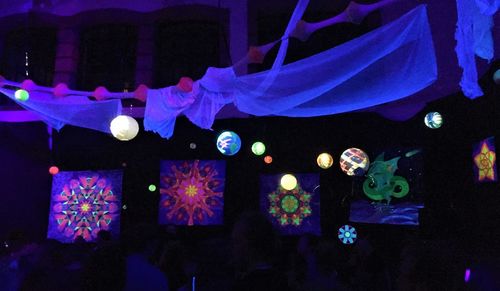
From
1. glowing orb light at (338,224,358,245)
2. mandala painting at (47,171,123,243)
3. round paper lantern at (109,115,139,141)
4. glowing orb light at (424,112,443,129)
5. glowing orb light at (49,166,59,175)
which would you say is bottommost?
glowing orb light at (338,224,358,245)

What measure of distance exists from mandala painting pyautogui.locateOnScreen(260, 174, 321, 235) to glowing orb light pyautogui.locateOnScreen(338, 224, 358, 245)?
0.41 metres

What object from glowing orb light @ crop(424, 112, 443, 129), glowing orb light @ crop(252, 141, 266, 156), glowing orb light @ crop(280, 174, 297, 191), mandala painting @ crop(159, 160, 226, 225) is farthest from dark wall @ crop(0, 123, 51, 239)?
glowing orb light @ crop(424, 112, 443, 129)

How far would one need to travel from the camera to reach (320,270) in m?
3.28

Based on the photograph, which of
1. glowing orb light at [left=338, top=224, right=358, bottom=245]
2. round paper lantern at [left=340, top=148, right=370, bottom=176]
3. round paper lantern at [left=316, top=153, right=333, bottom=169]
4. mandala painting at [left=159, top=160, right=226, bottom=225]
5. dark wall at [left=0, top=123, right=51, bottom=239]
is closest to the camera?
round paper lantern at [left=340, top=148, right=370, bottom=176]

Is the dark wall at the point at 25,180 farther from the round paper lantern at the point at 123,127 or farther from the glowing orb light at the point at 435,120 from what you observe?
the glowing orb light at the point at 435,120

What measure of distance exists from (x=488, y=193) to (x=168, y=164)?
5.18 metres

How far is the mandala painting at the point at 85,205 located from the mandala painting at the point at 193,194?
37.6 inches

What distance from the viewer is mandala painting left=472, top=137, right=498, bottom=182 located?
528cm

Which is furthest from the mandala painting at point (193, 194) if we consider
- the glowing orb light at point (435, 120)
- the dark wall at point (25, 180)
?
the glowing orb light at point (435, 120)

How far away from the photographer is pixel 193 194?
25.6 feet

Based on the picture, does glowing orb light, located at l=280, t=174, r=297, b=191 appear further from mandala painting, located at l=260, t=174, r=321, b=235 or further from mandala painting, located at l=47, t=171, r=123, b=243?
mandala painting, located at l=47, t=171, r=123, b=243

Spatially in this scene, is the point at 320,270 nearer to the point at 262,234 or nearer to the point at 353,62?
the point at 262,234

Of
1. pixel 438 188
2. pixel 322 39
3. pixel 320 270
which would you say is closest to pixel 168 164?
pixel 322 39

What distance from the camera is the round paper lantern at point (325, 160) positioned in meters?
7.16
